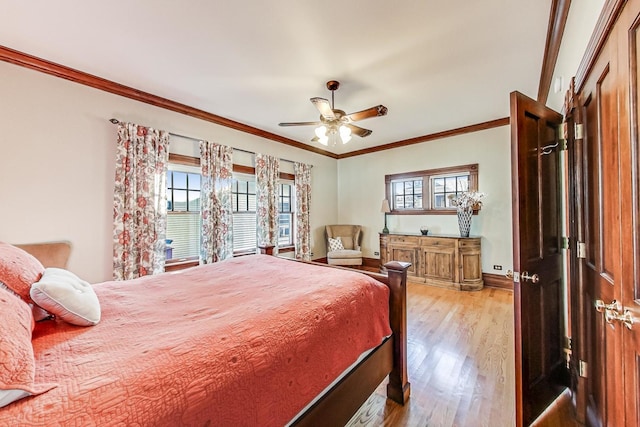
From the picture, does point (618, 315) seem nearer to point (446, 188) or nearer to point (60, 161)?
point (446, 188)

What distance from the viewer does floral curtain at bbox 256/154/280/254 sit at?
14.3 ft

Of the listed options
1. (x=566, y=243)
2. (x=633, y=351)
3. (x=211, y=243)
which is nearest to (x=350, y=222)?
(x=211, y=243)

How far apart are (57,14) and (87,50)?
0.45m

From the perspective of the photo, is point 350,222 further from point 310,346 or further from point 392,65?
point 310,346

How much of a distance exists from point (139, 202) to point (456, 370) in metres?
3.74

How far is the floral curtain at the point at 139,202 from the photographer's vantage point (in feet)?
9.39

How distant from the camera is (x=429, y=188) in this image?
4.87m

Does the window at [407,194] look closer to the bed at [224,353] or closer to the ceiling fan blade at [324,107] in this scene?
the ceiling fan blade at [324,107]

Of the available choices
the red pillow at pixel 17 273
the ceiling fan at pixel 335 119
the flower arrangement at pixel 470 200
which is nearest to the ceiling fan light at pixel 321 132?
the ceiling fan at pixel 335 119

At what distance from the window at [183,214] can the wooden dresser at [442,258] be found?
138 inches

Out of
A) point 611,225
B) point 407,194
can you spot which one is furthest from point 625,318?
point 407,194

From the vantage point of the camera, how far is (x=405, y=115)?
3.81m

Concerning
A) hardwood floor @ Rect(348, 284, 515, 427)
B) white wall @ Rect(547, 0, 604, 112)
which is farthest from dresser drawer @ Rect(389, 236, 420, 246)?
white wall @ Rect(547, 0, 604, 112)

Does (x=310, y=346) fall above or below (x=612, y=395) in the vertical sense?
above
